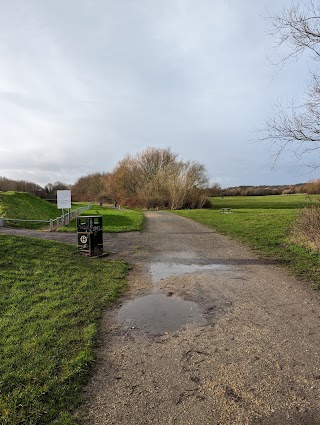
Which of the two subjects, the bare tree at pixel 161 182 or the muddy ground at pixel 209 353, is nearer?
the muddy ground at pixel 209 353

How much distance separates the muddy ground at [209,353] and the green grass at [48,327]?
234mm

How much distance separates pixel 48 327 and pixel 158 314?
1.64 m

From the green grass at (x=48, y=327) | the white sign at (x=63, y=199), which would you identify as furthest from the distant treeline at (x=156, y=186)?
Result: the green grass at (x=48, y=327)

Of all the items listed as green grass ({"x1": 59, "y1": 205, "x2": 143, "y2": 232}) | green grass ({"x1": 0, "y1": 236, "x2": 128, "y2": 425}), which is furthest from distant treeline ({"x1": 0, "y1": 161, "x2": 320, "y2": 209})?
green grass ({"x1": 0, "y1": 236, "x2": 128, "y2": 425})

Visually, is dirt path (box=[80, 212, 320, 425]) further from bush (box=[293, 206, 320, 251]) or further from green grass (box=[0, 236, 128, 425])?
bush (box=[293, 206, 320, 251])

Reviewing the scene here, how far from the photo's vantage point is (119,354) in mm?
3477

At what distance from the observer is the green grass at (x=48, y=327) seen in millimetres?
2617

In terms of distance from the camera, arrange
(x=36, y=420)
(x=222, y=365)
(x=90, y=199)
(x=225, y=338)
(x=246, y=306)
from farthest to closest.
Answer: (x=90, y=199) < (x=246, y=306) < (x=225, y=338) < (x=222, y=365) < (x=36, y=420)

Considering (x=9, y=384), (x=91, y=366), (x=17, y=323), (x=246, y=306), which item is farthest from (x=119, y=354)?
(x=246, y=306)

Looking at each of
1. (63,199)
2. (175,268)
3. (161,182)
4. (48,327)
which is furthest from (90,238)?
(161,182)

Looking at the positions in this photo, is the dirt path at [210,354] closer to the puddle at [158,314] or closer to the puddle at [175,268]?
the puddle at [158,314]

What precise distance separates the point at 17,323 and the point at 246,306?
3571mm

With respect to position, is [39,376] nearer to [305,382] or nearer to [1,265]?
[305,382]

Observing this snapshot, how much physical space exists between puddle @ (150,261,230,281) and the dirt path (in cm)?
44
